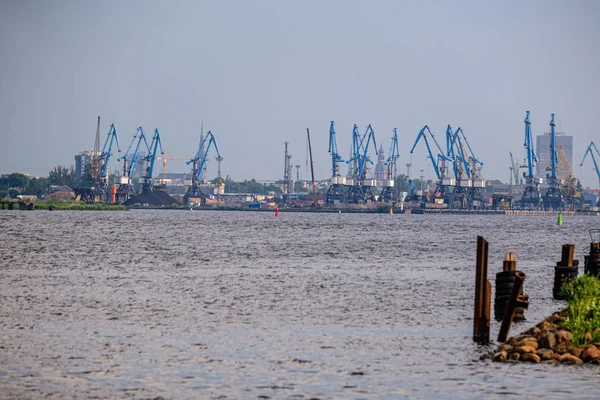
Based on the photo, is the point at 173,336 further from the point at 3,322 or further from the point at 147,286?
the point at 147,286

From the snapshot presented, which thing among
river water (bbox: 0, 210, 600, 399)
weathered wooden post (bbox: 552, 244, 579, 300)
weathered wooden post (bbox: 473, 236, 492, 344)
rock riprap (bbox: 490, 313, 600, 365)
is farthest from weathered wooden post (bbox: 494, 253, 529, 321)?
weathered wooden post (bbox: 552, 244, 579, 300)

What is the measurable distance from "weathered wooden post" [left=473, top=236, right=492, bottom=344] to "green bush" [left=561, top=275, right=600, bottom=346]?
206 cm

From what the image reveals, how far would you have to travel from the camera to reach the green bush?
2417cm

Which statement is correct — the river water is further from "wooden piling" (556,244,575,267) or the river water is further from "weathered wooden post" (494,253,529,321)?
"wooden piling" (556,244,575,267)

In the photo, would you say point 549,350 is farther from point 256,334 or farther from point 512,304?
point 256,334

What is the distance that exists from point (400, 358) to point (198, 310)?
10.4 meters

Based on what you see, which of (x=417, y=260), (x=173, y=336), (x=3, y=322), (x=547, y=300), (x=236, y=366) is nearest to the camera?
(x=236, y=366)

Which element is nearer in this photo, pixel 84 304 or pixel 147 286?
pixel 84 304

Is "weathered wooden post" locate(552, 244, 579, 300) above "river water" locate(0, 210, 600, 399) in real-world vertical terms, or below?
above

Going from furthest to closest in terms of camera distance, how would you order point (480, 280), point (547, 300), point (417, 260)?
point (417, 260) → point (547, 300) → point (480, 280)

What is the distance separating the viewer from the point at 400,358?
24.0 meters

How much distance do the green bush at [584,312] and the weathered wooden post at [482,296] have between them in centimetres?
206

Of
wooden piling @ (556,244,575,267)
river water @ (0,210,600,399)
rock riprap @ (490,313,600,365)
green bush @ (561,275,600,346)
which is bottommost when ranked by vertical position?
river water @ (0,210,600,399)

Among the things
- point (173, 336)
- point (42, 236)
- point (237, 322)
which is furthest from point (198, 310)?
point (42, 236)
